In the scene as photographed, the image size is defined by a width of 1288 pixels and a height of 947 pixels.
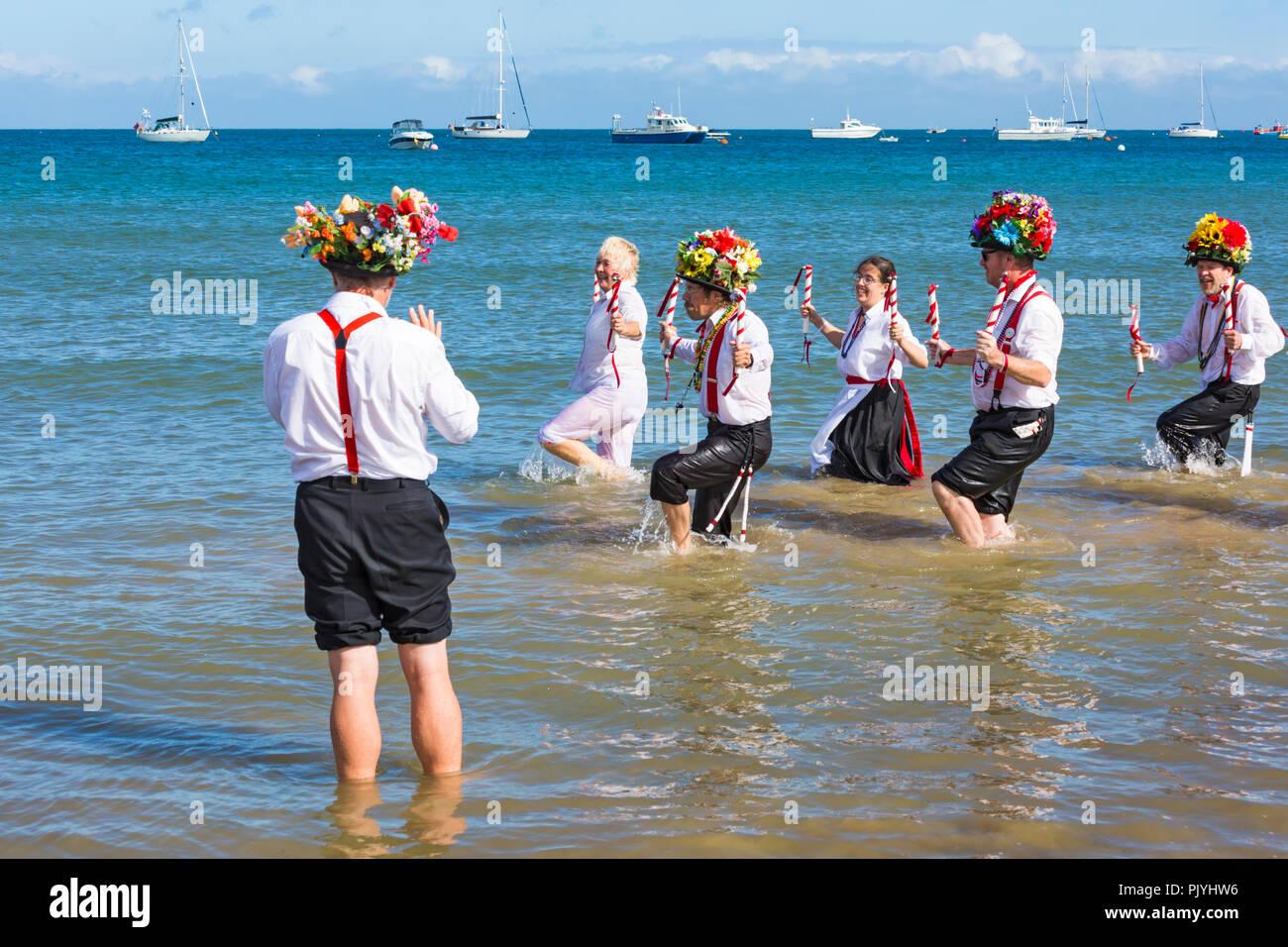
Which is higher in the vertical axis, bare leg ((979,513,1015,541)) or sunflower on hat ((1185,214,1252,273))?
sunflower on hat ((1185,214,1252,273))

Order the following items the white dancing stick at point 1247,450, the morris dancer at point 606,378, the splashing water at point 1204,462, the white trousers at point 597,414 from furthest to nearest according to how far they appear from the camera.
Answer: the splashing water at point 1204,462, the white dancing stick at point 1247,450, the white trousers at point 597,414, the morris dancer at point 606,378

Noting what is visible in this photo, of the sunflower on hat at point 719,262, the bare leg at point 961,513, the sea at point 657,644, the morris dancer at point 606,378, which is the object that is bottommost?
the sea at point 657,644

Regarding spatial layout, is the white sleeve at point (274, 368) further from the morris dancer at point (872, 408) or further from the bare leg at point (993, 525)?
the morris dancer at point (872, 408)

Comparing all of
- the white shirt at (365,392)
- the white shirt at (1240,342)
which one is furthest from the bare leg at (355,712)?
the white shirt at (1240,342)

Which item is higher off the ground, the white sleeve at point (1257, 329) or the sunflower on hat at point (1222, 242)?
the sunflower on hat at point (1222, 242)

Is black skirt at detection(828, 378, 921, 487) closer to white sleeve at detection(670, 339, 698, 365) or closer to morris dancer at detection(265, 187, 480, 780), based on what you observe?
white sleeve at detection(670, 339, 698, 365)

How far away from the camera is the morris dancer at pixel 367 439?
4.26 meters

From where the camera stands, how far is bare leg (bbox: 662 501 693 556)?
7.93 m

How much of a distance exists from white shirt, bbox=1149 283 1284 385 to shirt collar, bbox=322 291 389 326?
7.00 m

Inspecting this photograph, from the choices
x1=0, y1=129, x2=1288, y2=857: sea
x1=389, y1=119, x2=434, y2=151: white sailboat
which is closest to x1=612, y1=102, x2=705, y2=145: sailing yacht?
x1=389, y1=119, x2=434, y2=151: white sailboat

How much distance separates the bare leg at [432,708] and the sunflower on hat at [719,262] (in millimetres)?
3580

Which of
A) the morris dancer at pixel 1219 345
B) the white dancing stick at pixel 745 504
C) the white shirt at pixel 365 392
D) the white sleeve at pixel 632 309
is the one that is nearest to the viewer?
the white shirt at pixel 365 392
